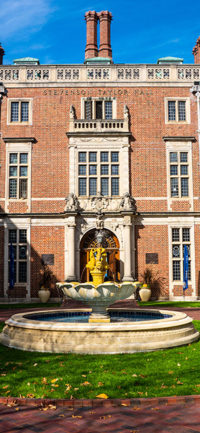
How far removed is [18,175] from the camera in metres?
25.3

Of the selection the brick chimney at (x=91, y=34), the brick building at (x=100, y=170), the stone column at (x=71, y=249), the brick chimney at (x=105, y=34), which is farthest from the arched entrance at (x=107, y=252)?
the brick chimney at (x=91, y=34)

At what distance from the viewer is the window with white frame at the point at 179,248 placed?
80.9 ft

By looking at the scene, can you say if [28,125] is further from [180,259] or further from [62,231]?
[180,259]

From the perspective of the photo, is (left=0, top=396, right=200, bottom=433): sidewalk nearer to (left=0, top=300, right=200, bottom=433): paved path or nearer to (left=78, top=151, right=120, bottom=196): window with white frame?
(left=0, top=300, right=200, bottom=433): paved path

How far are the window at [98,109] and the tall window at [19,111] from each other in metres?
3.71

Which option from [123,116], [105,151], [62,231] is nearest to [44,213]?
[62,231]

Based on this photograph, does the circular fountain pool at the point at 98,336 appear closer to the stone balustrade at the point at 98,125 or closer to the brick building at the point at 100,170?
the brick building at the point at 100,170

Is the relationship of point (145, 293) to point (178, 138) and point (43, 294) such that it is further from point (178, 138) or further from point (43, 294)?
point (178, 138)

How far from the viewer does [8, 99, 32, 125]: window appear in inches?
1023

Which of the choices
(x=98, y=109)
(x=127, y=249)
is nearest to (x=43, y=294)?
(x=127, y=249)

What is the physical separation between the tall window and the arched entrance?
8349 mm

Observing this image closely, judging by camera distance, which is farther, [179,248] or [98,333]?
[179,248]

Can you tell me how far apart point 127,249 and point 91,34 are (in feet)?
58.6

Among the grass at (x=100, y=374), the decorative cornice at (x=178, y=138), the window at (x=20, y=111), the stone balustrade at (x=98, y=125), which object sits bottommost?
the grass at (x=100, y=374)
